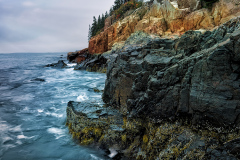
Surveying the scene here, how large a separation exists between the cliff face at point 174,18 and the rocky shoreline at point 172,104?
1833 cm

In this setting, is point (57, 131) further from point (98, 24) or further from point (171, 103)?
point (98, 24)

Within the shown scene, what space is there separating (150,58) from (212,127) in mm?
5214

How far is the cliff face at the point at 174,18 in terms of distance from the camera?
22.6m

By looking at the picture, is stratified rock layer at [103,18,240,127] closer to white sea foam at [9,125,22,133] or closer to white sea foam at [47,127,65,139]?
white sea foam at [47,127,65,139]

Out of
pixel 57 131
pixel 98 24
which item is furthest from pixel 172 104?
pixel 98 24

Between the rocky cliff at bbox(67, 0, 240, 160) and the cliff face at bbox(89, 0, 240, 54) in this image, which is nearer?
the rocky cliff at bbox(67, 0, 240, 160)

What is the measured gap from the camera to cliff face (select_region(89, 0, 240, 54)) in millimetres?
22594

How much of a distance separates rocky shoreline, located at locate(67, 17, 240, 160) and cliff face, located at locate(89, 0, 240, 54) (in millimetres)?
18329

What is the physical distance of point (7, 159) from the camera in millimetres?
8625

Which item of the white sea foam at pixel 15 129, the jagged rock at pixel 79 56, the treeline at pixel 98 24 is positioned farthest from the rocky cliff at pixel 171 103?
the treeline at pixel 98 24

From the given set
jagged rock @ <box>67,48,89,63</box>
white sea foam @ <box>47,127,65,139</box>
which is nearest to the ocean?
white sea foam @ <box>47,127,65,139</box>

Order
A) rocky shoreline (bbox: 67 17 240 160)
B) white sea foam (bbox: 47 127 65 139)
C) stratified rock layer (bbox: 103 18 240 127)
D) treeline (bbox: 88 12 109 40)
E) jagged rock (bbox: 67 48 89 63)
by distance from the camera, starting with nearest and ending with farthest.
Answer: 1. rocky shoreline (bbox: 67 17 240 160)
2. stratified rock layer (bbox: 103 18 240 127)
3. white sea foam (bbox: 47 127 65 139)
4. jagged rock (bbox: 67 48 89 63)
5. treeline (bbox: 88 12 109 40)

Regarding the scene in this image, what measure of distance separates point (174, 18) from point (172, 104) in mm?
26499

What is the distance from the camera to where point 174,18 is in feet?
95.4
